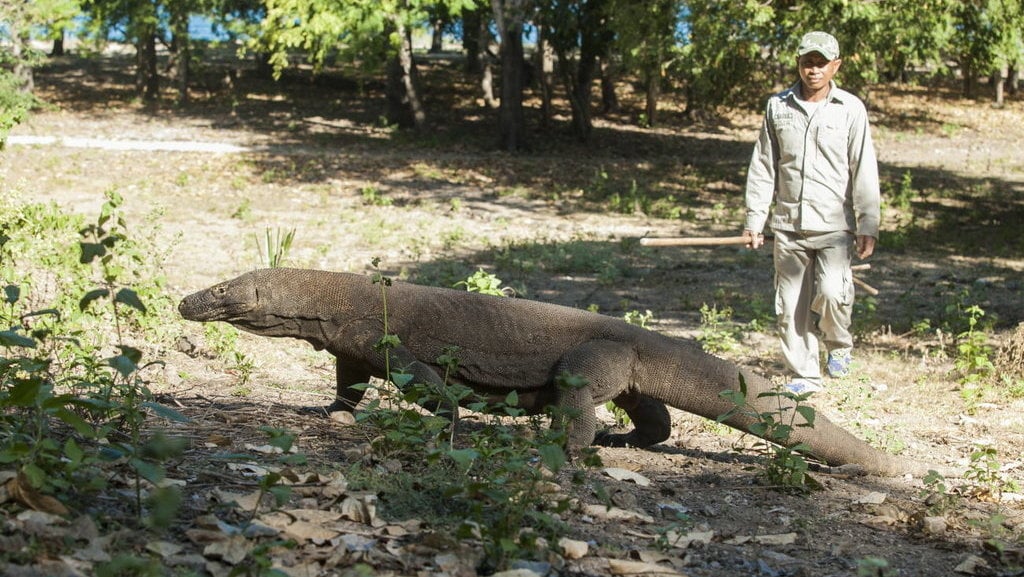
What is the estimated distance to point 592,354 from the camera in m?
4.70

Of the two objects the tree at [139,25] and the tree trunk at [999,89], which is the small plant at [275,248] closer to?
the tree at [139,25]

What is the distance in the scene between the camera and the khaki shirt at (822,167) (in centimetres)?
613

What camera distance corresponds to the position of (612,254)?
1140 cm

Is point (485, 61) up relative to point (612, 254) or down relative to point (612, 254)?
up

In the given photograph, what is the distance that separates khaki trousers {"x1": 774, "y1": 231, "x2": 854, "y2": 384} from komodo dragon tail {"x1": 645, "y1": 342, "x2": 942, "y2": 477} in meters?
1.60

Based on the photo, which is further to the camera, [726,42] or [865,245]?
[726,42]

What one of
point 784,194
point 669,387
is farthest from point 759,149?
point 669,387

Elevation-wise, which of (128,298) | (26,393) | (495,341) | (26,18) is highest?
(26,18)

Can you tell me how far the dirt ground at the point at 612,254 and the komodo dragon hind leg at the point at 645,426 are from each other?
101 mm

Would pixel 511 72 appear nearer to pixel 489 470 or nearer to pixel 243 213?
pixel 243 213

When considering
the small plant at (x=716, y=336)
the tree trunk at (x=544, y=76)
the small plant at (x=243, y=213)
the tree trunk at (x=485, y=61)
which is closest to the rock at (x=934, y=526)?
the small plant at (x=716, y=336)

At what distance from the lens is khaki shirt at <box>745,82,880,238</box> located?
6129mm

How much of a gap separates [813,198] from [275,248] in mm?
5832

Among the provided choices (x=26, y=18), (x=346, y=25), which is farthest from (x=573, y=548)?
(x=346, y=25)
